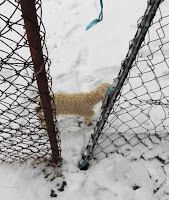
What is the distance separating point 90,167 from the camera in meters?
2.15

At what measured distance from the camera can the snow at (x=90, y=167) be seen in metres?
1.98

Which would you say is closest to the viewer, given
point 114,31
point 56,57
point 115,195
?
point 115,195

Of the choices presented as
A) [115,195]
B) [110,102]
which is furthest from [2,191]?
[110,102]

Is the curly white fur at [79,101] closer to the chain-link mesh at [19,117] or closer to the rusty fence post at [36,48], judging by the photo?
the chain-link mesh at [19,117]

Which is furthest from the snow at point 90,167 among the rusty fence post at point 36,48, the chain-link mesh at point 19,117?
the rusty fence post at point 36,48

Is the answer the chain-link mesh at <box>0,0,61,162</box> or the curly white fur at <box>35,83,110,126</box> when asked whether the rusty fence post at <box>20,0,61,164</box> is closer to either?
the chain-link mesh at <box>0,0,61,162</box>

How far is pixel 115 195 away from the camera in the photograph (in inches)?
76.8

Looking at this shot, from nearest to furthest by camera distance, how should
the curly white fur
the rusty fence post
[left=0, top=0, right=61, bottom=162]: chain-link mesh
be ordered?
the rusty fence post < [left=0, top=0, right=61, bottom=162]: chain-link mesh < the curly white fur

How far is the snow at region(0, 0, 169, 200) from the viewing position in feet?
6.49

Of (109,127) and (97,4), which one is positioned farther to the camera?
(97,4)

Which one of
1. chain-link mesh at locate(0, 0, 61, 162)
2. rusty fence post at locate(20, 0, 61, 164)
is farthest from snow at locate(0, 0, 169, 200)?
rusty fence post at locate(20, 0, 61, 164)

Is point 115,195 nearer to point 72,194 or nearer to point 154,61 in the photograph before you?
point 72,194

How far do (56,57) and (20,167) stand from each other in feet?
6.46

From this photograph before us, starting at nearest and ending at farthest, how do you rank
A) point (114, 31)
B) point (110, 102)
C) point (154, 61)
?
point (110, 102), point (154, 61), point (114, 31)
